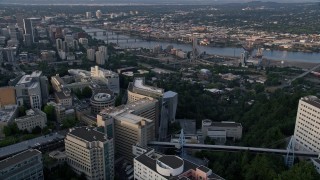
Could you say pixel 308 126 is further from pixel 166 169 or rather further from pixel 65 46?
pixel 65 46

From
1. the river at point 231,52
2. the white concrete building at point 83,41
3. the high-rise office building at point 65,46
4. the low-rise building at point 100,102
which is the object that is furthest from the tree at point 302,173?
the white concrete building at point 83,41

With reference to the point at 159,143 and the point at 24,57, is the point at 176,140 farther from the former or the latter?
the point at 24,57

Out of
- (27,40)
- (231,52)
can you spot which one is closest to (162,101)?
(231,52)

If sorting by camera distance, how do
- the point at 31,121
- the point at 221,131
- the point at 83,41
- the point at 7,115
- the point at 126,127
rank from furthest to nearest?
the point at 83,41, the point at 7,115, the point at 221,131, the point at 31,121, the point at 126,127

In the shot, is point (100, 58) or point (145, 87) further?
point (100, 58)

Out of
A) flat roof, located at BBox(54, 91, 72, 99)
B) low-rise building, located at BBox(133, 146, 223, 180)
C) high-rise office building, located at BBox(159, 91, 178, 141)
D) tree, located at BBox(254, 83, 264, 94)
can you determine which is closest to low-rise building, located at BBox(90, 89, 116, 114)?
flat roof, located at BBox(54, 91, 72, 99)

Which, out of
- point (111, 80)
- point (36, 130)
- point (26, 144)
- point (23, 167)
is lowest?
point (36, 130)
